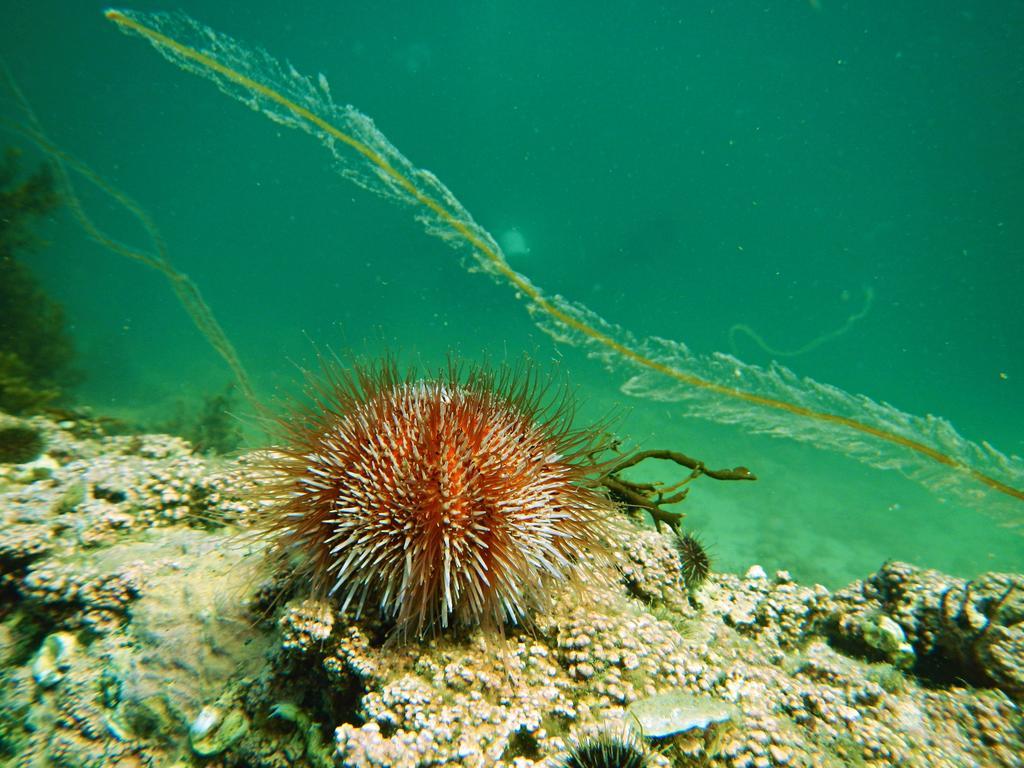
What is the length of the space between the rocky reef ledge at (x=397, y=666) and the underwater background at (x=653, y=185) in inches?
894

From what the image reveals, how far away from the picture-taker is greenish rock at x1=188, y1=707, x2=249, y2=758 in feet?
6.21

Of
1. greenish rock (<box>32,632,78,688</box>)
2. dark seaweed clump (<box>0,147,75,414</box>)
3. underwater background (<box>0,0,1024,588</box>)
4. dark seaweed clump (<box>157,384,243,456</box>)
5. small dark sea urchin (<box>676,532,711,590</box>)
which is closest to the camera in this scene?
greenish rock (<box>32,632,78,688</box>)

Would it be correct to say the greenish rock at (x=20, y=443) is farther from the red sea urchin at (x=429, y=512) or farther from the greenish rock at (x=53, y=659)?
the red sea urchin at (x=429, y=512)

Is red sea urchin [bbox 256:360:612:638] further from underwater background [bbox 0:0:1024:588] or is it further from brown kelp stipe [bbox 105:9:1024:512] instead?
underwater background [bbox 0:0:1024:588]

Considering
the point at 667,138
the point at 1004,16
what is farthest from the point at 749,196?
the point at 1004,16

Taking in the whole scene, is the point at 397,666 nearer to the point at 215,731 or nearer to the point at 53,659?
the point at 215,731

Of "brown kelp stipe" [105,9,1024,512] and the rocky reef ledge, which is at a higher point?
"brown kelp stipe" [105,9,1024,512]

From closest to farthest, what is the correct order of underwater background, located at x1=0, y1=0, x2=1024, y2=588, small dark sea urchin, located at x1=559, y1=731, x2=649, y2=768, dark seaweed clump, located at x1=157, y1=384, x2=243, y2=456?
small dark sea urchin, located at x1=559, y1=731, x2=649, y2=768 → dark seaweed clump, located at x1=157, y1=384, x2=243, y2=456 → underwater background, located at x1=0, y1=0, x2=1024, y2=588

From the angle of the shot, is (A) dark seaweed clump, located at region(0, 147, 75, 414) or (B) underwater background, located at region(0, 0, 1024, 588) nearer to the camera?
(A) dark seaweed clump, located at region(0, 147, 75, 414)

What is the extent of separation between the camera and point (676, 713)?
1786mm

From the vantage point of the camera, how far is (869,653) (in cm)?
305

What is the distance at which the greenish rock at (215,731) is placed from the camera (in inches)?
74.5

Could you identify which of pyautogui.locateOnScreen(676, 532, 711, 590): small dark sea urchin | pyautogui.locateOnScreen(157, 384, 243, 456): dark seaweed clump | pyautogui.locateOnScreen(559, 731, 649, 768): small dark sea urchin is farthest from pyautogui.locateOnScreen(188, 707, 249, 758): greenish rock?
pyautogui.locateOnScreen(157, 384, 243, 456): dark seaweed clump

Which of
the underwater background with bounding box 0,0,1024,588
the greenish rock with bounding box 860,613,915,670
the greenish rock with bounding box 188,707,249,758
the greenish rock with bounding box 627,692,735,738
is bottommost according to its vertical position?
the greenish rock with bounding box 188,707,249,758
